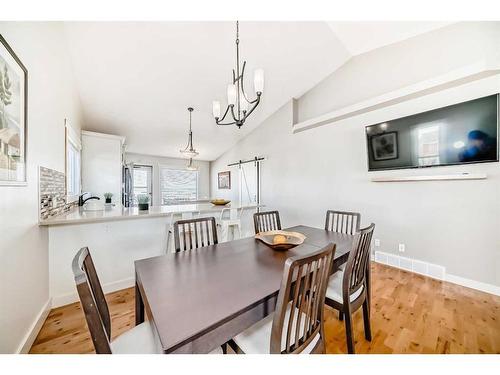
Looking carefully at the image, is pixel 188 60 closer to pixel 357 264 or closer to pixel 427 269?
pixel 357 264

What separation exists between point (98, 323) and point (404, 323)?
229cm

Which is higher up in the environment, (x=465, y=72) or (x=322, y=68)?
(x=322, y=68)

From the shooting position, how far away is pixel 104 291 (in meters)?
2.23

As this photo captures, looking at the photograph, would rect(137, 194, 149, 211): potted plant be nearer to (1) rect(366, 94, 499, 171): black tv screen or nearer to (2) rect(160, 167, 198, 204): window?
(1) rect(366, 94, 499, 171): black tv screen

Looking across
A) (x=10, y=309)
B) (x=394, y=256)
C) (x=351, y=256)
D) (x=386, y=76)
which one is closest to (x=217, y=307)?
(x=351, y=256)

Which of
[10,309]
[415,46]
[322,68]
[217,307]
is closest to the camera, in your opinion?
[217,307]

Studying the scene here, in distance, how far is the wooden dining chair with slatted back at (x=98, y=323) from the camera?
685 mm

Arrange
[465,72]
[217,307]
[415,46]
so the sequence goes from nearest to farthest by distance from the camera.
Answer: [217,307], [465,72], [415,46]

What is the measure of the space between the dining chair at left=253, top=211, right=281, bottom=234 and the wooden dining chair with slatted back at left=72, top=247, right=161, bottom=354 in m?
1.38

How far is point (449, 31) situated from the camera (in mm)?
2561

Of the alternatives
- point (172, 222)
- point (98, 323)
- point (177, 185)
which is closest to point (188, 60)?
point (172, 222)

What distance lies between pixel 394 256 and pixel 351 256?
7.81 ft

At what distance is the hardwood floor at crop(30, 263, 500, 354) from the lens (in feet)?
4.99
